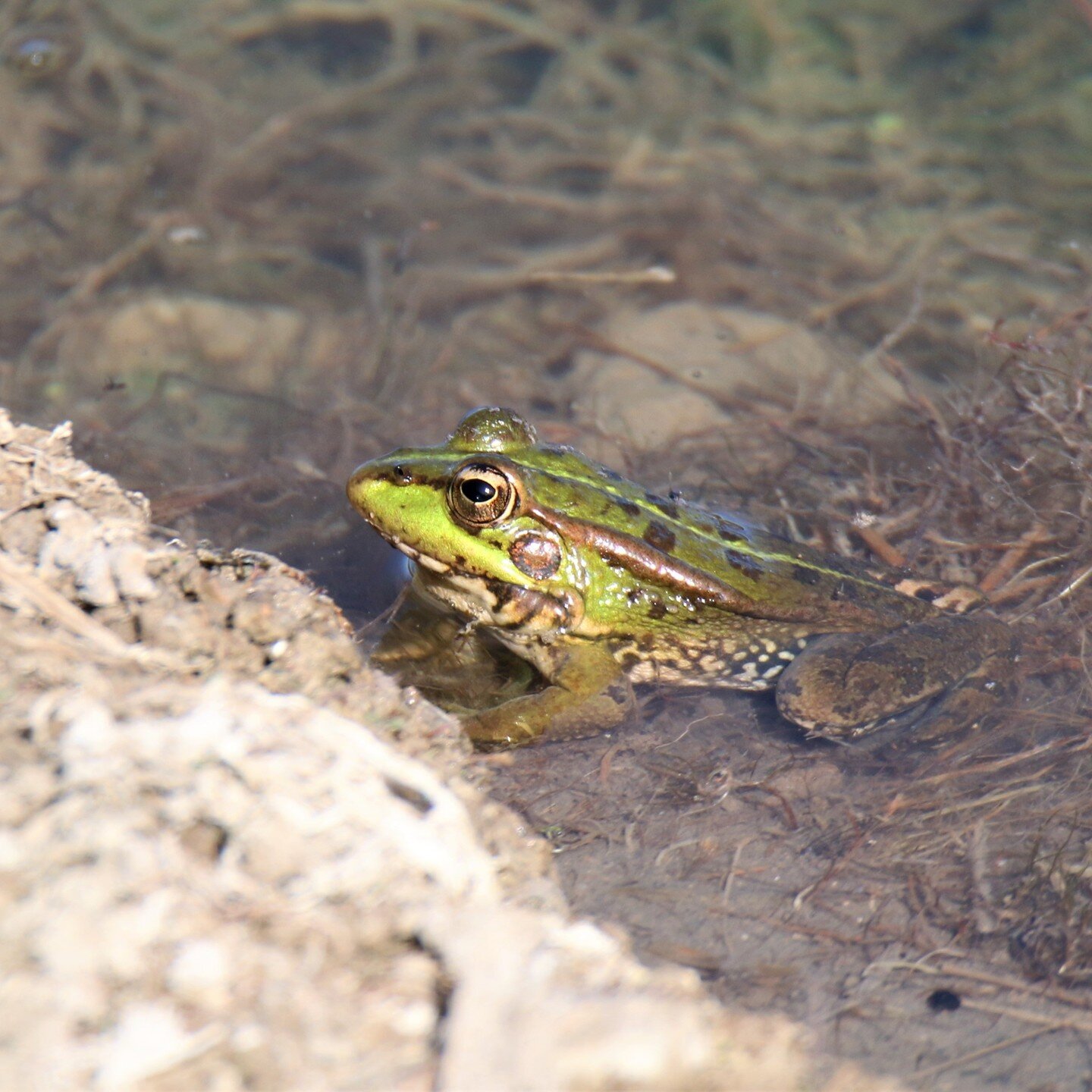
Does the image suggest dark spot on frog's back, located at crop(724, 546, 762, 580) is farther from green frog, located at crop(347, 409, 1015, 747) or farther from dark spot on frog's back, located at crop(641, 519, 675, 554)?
dark spot on frog's back, located at crop(641, 519, 675, 554)

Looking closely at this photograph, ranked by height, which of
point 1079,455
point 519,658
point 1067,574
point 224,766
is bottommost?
point 519,658

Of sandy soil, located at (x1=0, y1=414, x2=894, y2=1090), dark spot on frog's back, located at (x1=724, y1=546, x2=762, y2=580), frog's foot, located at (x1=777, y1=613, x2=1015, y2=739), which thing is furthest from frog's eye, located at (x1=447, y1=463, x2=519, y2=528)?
sandy soil, located at (x1=0, y1=414, x2=894, y2=1090)

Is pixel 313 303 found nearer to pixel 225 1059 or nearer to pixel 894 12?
pixel 225 1059

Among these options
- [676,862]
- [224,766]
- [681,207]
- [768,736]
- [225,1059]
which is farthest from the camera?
[681,207]

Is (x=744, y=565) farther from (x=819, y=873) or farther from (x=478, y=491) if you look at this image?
(x=819, y=873)

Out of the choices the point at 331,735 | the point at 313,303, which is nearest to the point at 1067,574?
the point at 331,735

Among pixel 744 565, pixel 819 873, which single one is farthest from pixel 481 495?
pixel 819 873
